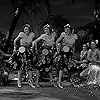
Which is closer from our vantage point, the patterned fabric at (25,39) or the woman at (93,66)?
the patterned fabric at (25,39)

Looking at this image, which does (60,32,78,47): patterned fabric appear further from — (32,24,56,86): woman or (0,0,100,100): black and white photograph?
(32,24,56,86): woman

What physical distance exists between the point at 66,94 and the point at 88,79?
2197 millimetres

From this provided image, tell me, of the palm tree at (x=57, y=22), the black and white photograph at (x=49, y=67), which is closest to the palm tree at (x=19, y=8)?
the palm tree at (x=57, y=22)

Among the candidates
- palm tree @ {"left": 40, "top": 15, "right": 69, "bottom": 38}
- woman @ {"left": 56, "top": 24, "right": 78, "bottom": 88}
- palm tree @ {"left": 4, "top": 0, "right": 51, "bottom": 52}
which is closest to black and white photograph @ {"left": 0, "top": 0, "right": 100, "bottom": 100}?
woman @ {"left": 56, "top": 24, "right": 78, "bottom": 88}

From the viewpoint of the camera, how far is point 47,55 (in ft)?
22.2

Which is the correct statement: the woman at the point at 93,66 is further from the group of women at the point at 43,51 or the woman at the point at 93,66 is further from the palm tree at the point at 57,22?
the palm tree at the point at 57,22

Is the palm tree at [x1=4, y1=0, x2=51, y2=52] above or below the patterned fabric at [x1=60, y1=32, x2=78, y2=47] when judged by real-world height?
above

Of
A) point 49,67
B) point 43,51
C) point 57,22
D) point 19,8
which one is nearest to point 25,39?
point 43,51

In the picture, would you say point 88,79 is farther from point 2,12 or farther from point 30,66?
point 2,12

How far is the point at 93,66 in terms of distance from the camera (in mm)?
7684

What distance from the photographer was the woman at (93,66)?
297 inches

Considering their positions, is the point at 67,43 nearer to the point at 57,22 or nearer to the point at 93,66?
the point at 93,66

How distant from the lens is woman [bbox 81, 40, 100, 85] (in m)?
7.55

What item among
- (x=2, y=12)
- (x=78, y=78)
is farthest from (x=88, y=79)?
(x=2, y=12)
